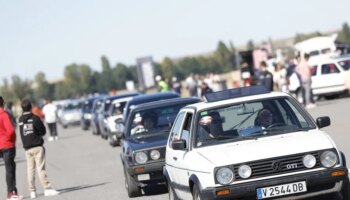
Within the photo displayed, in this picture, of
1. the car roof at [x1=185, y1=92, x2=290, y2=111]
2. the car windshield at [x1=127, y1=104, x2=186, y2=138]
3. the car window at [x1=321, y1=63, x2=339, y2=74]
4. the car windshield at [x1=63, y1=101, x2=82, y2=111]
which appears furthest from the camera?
the car windshield at [x1=63, y1=101, x2=82, y2=111]

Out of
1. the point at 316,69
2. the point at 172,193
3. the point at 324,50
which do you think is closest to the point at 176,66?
the point at 324,50

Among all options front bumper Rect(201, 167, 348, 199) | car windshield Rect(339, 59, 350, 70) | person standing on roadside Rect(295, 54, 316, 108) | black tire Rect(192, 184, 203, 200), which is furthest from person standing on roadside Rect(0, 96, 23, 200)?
car windshield Rect(339, 59, 350, 70)

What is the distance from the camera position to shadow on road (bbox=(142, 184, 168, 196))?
15673 mm

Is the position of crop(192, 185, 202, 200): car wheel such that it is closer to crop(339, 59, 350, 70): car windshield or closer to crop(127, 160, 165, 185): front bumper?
crop(127, 160, 165, 185): front bumper

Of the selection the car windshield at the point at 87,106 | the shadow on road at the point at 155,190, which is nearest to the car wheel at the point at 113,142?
the shadow on road at the point at 155,190

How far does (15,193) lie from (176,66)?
511 ft

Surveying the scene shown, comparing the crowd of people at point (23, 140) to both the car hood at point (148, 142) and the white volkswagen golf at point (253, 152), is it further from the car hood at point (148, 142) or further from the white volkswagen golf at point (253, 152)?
the white volkswagen golf at point (253, 152)

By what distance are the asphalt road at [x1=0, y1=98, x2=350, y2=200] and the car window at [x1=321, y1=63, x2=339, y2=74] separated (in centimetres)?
342

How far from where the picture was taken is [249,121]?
11.5 m

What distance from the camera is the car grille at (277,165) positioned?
10234 millimetres

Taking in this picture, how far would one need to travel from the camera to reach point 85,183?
19.7 metres

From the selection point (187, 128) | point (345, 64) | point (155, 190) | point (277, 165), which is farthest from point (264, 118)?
point (345, 64)

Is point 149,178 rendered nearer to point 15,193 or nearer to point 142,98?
point 15,193

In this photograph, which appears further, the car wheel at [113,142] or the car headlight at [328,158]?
the car wheel at [113,142]
